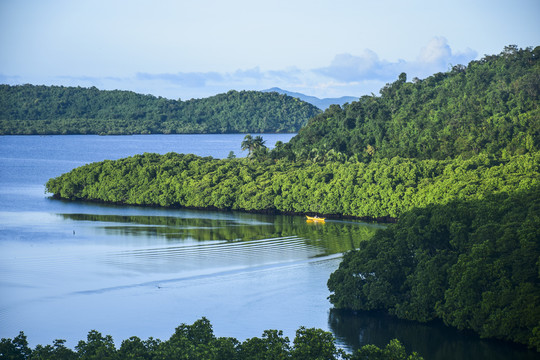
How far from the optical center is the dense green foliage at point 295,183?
52.3 meters

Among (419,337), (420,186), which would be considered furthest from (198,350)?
(420,186)

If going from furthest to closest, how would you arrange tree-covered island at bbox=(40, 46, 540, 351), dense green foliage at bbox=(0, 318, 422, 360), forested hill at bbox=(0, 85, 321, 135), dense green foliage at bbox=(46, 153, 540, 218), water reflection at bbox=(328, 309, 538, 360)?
forested hill at bbox=(0, 85, 321, 135), dense green foliage at bbox=(46, 153, 540, 218), tree-covered island at bbox=(40, 46, 540, 351), water reflection at bbox=(328, 309, 538, 360), dense green foliage at bbox=(0, 318, 422, 360)

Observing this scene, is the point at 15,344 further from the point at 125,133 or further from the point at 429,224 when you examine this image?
the point at 125,133

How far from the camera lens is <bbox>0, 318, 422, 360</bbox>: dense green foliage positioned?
20.2 m

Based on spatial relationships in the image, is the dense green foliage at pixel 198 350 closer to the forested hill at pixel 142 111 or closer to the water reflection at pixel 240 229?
the water reflection at pixel 240 229

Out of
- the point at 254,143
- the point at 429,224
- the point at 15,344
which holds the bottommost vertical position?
the point at 15,344

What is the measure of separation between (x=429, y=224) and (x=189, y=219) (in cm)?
2592

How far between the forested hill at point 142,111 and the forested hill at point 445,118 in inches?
3048

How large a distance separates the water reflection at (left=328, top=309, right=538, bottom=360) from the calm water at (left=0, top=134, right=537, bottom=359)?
0.14 feet

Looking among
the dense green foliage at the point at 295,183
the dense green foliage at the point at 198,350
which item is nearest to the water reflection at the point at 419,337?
the dense green foliage at the point at 198,350

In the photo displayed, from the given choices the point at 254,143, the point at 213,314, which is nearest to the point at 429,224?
the point at 213,314

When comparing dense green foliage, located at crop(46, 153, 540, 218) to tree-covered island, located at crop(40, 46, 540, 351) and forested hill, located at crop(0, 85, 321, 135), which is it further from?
forested hill, located at crop(0, 85, 321, 135)

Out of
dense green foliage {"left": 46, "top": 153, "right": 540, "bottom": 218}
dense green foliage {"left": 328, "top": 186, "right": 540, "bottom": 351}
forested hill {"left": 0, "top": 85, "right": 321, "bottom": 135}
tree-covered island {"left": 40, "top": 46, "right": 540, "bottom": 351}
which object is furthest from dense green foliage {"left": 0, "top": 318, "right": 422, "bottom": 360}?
forested hill {"left": 0, "top": 85, "right": 321, "bottom": 135}

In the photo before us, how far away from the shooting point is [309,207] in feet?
189
